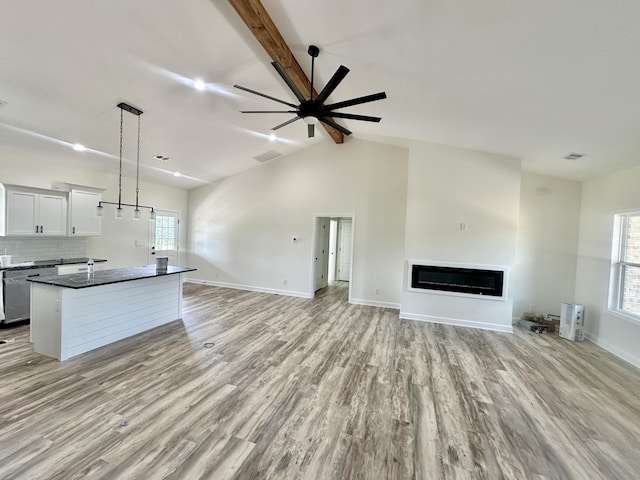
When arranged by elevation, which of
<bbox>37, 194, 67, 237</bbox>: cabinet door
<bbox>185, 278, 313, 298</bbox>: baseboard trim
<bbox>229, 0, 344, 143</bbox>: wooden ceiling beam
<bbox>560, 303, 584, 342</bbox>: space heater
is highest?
<bbox>229, 0, 344, 143</bbox>: wooden ceiling beam

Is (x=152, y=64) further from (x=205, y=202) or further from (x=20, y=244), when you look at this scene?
(x=205, y=202)

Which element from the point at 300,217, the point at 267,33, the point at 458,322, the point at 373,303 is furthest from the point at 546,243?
the point at 267,33

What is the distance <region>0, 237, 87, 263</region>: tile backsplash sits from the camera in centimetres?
462

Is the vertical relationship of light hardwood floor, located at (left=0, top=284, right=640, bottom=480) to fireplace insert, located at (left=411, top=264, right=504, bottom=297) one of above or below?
below

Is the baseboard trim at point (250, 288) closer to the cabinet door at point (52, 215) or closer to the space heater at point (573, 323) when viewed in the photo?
the cabinet door at point (52, 215)

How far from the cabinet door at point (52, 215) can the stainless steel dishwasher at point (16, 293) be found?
0.75 meters

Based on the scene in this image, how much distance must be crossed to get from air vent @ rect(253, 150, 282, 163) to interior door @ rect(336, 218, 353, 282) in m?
3.44

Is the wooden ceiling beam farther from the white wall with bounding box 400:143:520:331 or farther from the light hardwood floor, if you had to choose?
the light hardwood floor

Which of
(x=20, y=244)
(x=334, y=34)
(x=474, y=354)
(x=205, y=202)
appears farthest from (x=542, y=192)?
(x=20, y=244)

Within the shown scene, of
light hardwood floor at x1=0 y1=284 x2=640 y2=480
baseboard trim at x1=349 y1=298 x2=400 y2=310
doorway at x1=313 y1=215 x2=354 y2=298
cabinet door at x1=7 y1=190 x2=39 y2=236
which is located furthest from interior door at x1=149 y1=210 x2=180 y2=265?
baseboard trim at x1=349 y1=298 x2=400 y2=310

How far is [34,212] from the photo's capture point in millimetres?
4609

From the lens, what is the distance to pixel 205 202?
25.9 ft

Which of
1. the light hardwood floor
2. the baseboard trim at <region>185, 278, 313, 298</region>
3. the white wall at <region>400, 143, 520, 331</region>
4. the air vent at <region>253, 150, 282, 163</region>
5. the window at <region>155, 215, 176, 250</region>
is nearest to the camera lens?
the light hardwood floor

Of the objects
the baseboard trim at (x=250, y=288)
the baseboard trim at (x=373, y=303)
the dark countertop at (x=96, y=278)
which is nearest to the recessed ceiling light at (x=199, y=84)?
the dark countertop at (x=96, y=278)
